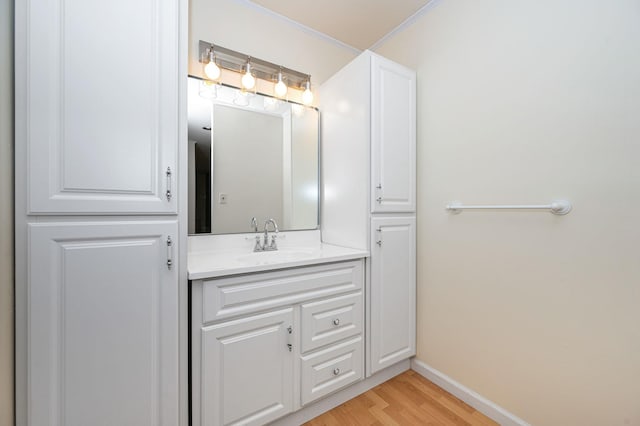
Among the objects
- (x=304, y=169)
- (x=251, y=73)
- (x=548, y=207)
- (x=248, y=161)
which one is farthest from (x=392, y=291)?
(x=251, y=73)

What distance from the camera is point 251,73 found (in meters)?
1.85

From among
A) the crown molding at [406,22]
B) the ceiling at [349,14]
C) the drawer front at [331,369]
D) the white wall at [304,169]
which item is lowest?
the drawer front at [331,369]

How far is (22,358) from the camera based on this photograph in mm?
896

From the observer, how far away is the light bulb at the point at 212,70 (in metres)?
1.67

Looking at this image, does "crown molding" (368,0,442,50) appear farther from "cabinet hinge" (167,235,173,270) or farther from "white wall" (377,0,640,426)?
"cabinet hinge" (167,235,173,270)

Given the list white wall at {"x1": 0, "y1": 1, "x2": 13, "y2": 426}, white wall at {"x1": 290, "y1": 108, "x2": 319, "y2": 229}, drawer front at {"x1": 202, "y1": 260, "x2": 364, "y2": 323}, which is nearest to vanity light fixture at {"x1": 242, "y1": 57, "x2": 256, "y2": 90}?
white wall at {"x1": 290, "y1": 108, "x2": 319, "y2": 229}

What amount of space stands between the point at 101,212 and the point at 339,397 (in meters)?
1.56

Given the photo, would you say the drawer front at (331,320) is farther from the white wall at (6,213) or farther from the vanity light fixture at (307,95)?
the vanity light fixture at (307,95)

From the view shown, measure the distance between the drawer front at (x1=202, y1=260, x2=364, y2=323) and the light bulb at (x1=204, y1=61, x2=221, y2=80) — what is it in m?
1.26

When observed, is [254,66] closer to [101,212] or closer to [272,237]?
[272,237]

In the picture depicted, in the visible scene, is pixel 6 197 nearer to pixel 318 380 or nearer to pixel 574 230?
pixel 318 380

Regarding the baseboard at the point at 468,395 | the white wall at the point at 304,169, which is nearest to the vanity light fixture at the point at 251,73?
the white wall at the point at 304,169

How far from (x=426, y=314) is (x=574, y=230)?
3.24ft

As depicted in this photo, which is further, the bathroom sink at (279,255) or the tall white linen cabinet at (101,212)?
the bathroom sink at (279,255)
